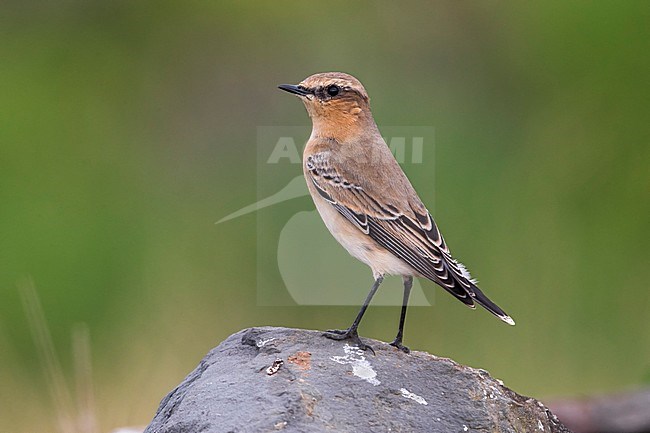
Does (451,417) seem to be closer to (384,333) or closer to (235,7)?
(384,333)

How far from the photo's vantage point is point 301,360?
660 centimetres

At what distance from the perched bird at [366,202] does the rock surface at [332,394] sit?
0.37 m

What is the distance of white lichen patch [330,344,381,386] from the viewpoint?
6.54 m

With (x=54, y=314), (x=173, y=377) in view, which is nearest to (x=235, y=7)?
(x=54, y=314)

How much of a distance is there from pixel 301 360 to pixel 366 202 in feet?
4.60

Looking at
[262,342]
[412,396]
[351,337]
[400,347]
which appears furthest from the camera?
[400,347]

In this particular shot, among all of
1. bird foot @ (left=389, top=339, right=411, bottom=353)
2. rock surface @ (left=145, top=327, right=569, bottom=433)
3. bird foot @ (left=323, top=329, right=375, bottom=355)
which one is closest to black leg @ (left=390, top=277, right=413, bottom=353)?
bird foot @ (left=389, top=339, right=411, bottom=353)

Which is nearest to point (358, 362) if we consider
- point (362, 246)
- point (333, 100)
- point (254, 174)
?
point (362, 246)

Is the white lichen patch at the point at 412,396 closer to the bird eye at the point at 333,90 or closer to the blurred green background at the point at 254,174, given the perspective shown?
the bird eye at the point at 333,90

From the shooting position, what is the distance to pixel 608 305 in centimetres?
1149

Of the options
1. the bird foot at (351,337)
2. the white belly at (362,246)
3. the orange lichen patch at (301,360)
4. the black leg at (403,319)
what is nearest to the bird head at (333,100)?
the white belly at (362,246)

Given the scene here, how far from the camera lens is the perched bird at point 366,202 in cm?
720

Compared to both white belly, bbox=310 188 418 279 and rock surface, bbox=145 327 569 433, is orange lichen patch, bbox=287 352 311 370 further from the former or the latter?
white belly, bbox=310 188 418 279

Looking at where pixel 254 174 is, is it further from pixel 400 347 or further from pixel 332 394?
pixel 332 394
